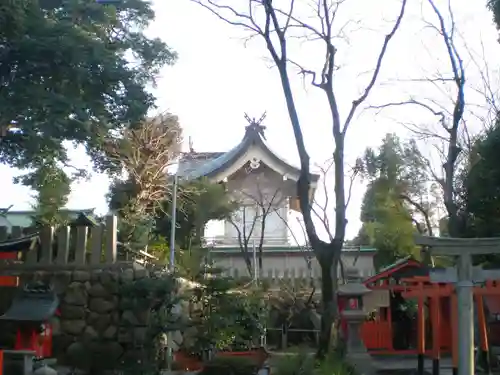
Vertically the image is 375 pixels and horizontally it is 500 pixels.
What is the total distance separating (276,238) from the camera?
A: 2861 centimetres

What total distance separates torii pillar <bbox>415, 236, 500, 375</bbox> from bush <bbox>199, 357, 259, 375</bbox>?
14.3 feet

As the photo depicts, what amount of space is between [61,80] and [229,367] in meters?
6.62

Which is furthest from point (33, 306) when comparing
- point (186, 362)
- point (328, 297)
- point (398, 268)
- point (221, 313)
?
point (398, 268)

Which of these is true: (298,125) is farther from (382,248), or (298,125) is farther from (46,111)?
(382,248)

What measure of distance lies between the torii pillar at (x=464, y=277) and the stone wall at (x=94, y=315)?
590cm

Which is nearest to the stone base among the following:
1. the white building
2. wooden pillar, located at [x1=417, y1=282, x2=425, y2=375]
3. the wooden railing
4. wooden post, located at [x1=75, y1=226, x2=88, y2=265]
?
wooden pillar, located at [x1=417, y1=282, x2=425, y2=375]

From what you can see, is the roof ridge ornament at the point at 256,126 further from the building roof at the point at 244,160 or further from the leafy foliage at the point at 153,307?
the leafy foliage at the point at 153,307

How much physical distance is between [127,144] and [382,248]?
38.4 feet

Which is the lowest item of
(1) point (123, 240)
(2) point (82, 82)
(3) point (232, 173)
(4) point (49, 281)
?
(4) point (49, 281)

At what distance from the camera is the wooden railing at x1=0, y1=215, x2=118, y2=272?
542 inches

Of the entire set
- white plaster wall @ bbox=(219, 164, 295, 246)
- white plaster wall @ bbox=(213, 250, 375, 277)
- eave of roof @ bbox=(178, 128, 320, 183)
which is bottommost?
white plaster wall @ bbox=(213, 250, 375, 277)

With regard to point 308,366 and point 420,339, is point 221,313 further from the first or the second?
point 420,339

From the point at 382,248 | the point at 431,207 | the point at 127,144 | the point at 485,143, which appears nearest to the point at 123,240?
the point at 127,144

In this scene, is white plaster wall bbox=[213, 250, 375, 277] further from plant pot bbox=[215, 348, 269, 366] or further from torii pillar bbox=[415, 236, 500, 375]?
torii pillar bbox=[415, 236, 500, 375]
